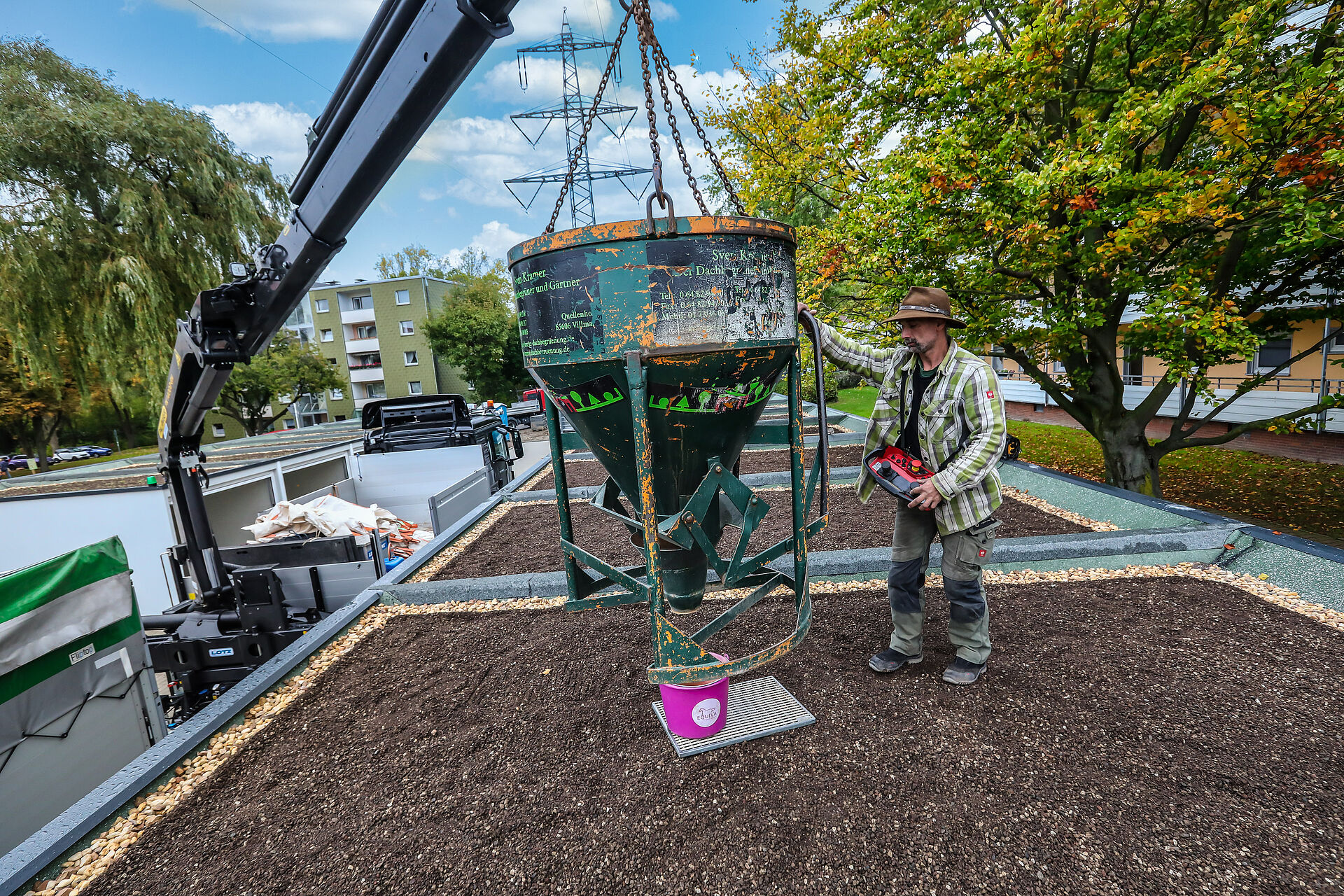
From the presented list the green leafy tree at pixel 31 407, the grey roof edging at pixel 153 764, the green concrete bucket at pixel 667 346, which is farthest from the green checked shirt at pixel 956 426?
the green leafy tree at pixel 31 407

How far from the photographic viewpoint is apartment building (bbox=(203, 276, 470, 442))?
129 ft

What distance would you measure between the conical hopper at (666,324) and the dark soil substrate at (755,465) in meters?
6.44

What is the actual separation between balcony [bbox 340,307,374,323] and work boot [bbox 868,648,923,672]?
43.9 meters

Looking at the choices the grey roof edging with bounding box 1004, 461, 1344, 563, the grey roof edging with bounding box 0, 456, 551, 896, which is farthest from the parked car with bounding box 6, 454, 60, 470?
the grey roof edging with bounding box 1004, 461, 1344, 563

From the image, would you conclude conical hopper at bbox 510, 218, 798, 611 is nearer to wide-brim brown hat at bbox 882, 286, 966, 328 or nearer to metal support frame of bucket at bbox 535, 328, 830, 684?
metal support frame of bucket at bbox 535, 328, 830, 684

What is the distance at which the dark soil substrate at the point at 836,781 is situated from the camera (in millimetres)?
2248

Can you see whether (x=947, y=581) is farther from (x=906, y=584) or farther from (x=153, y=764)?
(x=153, y=764)

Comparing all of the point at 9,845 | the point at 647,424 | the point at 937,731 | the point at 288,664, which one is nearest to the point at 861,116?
the point at 647,424

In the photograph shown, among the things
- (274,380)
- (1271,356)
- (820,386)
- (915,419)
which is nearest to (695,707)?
(820,386)

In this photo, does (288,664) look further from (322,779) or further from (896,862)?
(896,862)

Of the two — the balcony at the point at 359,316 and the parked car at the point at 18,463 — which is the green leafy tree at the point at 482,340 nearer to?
the balcony at the point at 359,316

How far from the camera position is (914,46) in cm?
693

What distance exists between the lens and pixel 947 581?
127 inches

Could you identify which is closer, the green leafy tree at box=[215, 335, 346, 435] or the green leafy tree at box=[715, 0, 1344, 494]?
the green leafy tree at box=[715, 0, 1344, 494]
